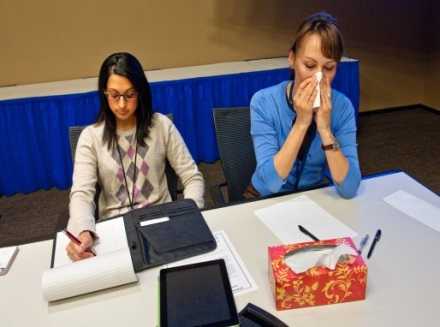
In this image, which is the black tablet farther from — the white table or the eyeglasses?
the eyeglasses

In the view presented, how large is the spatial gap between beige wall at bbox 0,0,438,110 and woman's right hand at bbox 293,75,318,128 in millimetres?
2619

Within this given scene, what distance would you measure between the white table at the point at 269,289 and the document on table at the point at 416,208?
0.09 ft

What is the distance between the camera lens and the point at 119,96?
1467mm

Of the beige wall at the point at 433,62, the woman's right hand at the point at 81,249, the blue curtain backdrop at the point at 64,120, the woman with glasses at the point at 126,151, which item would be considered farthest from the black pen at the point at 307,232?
the beige wall at the point at 433,62

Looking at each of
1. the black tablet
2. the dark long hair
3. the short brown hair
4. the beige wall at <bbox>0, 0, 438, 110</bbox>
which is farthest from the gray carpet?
the black tablet

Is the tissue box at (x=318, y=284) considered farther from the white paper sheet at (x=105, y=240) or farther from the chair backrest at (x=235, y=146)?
the chair backrest at (x=235, y=146)

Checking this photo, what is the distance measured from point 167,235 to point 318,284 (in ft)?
1.45

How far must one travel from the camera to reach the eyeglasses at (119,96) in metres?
1.47

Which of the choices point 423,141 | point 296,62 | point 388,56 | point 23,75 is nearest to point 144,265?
point 296,62

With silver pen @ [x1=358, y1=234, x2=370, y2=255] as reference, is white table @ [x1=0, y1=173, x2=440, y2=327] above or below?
below

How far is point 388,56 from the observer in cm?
438

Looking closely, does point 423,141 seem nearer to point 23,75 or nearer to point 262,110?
point 262,110

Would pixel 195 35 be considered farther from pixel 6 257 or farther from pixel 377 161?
pixel 6 257

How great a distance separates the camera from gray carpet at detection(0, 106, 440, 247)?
2.64m
